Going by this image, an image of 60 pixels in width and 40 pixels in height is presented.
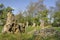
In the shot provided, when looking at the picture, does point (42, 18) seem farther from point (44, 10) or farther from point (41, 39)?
point (41, 39)

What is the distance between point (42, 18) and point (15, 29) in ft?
101

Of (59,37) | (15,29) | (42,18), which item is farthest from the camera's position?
(42,18)

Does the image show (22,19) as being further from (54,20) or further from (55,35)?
(55,35)

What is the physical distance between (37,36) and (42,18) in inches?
1614

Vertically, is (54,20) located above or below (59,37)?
below

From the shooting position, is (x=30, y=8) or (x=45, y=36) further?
(x=30, y=8)

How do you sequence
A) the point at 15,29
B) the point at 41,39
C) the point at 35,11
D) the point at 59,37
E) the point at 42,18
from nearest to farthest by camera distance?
the point at 41,39, the point at 59,37, the point at 15,29, the point at 42,18, the point at 35,11

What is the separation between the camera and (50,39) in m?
8.12

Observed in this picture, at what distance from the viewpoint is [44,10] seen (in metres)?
49.5

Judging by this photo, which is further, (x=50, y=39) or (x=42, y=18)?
(x=42, y=18)

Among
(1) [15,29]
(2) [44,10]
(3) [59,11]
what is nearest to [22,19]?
(2) [44,10]

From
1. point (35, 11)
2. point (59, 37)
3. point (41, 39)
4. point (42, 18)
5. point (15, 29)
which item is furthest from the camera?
point (35, 11)

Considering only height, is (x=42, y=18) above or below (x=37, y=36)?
below

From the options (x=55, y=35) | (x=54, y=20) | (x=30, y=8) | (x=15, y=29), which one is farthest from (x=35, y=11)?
(x=55, y=35)
